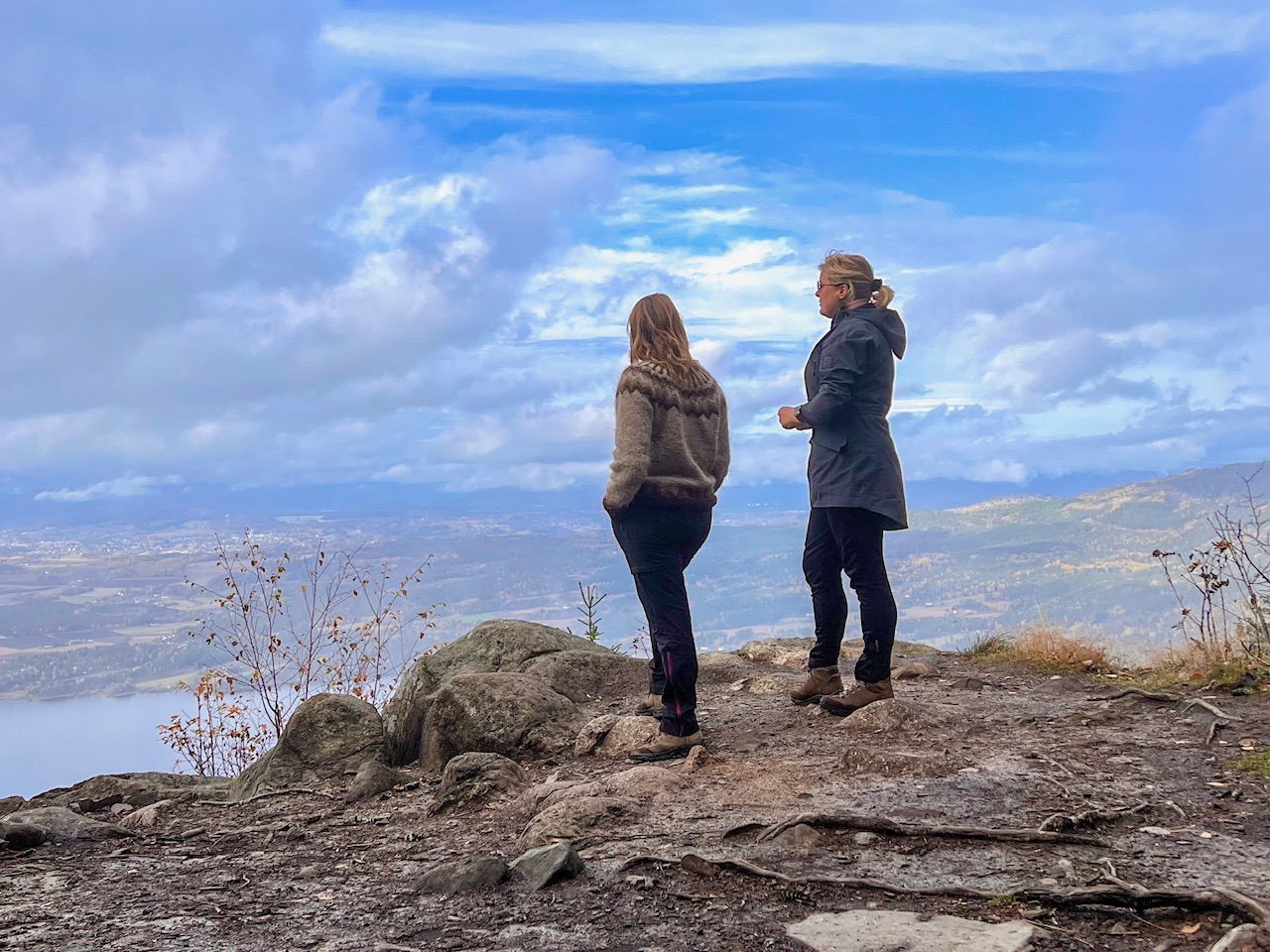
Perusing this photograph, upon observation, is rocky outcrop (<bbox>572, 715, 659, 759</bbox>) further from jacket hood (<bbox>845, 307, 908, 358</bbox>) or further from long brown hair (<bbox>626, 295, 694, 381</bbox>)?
jacket hood (<bbox>845, 307, 908, 358</bbox>)

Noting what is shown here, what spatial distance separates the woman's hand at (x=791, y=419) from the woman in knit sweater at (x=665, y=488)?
45 cm

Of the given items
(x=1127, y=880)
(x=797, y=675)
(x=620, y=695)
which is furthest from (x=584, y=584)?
(x=1127, y=880)

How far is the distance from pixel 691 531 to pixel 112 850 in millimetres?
3363

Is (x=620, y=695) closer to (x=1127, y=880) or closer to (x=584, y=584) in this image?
(x=584, y=584)

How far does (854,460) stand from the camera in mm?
5918

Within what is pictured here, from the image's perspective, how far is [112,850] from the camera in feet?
17.7

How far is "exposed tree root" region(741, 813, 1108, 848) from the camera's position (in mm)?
4020

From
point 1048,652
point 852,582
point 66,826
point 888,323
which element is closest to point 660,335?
point 888,323

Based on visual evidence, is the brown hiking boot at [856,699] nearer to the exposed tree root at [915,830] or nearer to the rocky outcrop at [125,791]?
the exposed tree root at [915,830]

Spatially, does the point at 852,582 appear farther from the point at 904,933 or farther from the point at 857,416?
the point at 904,933

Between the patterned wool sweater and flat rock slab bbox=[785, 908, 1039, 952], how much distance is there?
104 inches

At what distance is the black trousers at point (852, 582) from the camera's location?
19.5 feet

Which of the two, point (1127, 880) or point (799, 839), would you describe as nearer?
point (1127, 880)

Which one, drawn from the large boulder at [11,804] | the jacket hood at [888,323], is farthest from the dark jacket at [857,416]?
the large boulder at [11,804]
